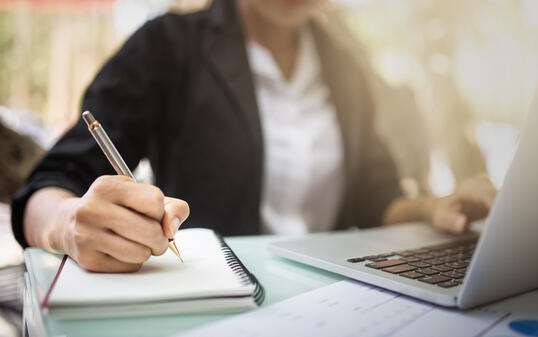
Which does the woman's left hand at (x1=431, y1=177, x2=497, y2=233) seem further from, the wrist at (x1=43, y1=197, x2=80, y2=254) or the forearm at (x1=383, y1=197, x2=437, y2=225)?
the wrist at (x1=43, y1=197, x2=80, y2=254)

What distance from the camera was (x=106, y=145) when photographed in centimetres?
33

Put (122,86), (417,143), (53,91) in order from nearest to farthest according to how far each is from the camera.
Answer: (122,86)
(53,91)
(417,143)

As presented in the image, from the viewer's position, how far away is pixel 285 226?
34.1 inches

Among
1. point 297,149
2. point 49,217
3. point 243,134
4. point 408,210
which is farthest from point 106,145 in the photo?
point 408,210

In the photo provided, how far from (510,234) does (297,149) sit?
608 millimetres

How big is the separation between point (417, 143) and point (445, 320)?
1.93m

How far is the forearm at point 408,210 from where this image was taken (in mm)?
752

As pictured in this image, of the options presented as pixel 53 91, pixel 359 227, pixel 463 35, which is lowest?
pixel 359 227

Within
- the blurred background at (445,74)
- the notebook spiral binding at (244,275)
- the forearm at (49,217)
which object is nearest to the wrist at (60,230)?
the forearm at (49,217)

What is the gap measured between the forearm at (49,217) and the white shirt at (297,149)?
455 mm

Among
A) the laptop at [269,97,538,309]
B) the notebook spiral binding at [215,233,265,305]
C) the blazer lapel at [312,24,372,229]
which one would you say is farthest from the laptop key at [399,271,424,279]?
the blazer lapel at [312,24,372,229]

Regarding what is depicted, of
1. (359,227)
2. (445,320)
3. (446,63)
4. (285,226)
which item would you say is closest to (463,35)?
(446,63)

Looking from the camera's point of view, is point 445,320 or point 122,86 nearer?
point 445,320

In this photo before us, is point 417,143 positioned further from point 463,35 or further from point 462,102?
point 463,35
